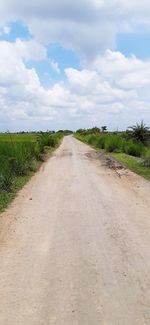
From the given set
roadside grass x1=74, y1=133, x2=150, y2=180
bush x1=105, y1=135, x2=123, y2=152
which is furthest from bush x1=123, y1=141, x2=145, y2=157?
bush x1=105, y1=135, x2=123, y2=152

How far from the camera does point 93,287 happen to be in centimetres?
521

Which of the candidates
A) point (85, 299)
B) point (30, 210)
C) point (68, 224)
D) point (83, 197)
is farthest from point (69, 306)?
point (83, 197)

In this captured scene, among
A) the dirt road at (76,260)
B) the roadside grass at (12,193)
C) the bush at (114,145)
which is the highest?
the dirt road at (76,260)

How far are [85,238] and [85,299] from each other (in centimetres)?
258

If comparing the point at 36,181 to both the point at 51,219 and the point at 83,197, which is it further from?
the point at 51,219

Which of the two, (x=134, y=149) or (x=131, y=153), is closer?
(x=134, y=149)

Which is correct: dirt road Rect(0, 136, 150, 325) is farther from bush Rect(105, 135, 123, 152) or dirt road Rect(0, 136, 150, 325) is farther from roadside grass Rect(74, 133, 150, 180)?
bush Rect(105, 135, 123, 152)

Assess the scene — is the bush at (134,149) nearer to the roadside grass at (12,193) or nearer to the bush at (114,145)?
the bush at (114,145)

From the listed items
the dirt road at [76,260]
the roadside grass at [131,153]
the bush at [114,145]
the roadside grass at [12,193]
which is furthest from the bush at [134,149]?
the dirt road at [76,260]

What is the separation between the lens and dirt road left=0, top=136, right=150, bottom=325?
4578 millimetres

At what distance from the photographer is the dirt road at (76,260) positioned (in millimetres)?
4578

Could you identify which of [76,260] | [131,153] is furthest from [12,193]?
[131,153]

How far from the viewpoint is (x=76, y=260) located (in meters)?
6.24

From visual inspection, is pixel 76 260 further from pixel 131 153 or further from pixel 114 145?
pixel 114 145
